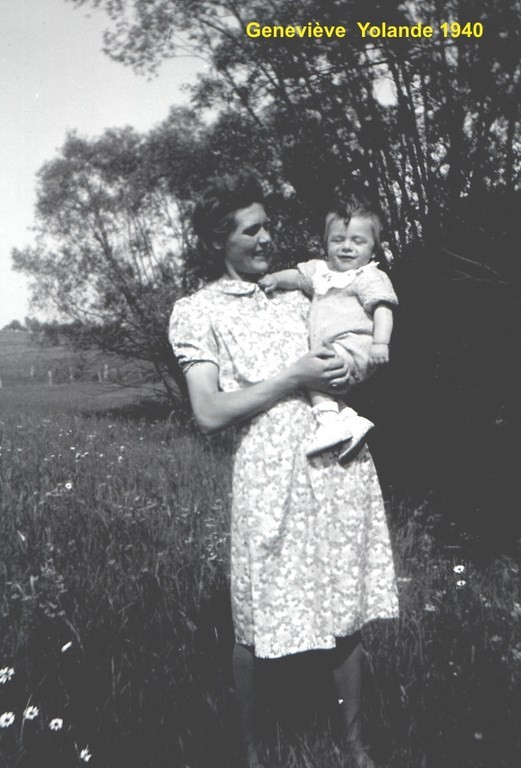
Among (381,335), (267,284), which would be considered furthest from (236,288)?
(381,335)

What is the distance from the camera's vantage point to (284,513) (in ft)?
7.48

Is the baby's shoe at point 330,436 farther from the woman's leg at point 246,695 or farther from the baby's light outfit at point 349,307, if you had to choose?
the woman's leg at point 246,695

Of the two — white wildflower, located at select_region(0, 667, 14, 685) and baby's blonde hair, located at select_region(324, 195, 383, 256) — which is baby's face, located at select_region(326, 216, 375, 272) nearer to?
baby's blonde hair, located at select_region(324, 195, 383, 256)

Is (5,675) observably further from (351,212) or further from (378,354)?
(351,212)

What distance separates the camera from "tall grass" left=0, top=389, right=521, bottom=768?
2520 mm

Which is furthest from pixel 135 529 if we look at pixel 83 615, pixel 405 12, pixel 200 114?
pixel 200 114

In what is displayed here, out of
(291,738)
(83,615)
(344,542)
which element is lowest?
(291,738)

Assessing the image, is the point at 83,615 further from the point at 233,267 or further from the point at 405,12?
the point at 405,12

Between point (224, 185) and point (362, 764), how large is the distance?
6.18 ft

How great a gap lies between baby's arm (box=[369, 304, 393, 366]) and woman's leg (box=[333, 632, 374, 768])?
2.93ft

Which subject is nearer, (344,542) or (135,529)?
(344,542)

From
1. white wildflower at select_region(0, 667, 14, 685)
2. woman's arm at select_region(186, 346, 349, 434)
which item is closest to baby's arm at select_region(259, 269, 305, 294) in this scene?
woman's arm at select_region(186, 346, 349, 434)

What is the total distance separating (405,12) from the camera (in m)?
5.06

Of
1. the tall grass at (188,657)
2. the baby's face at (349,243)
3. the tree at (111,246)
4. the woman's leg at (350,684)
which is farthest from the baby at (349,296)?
the tree at (111,246)
